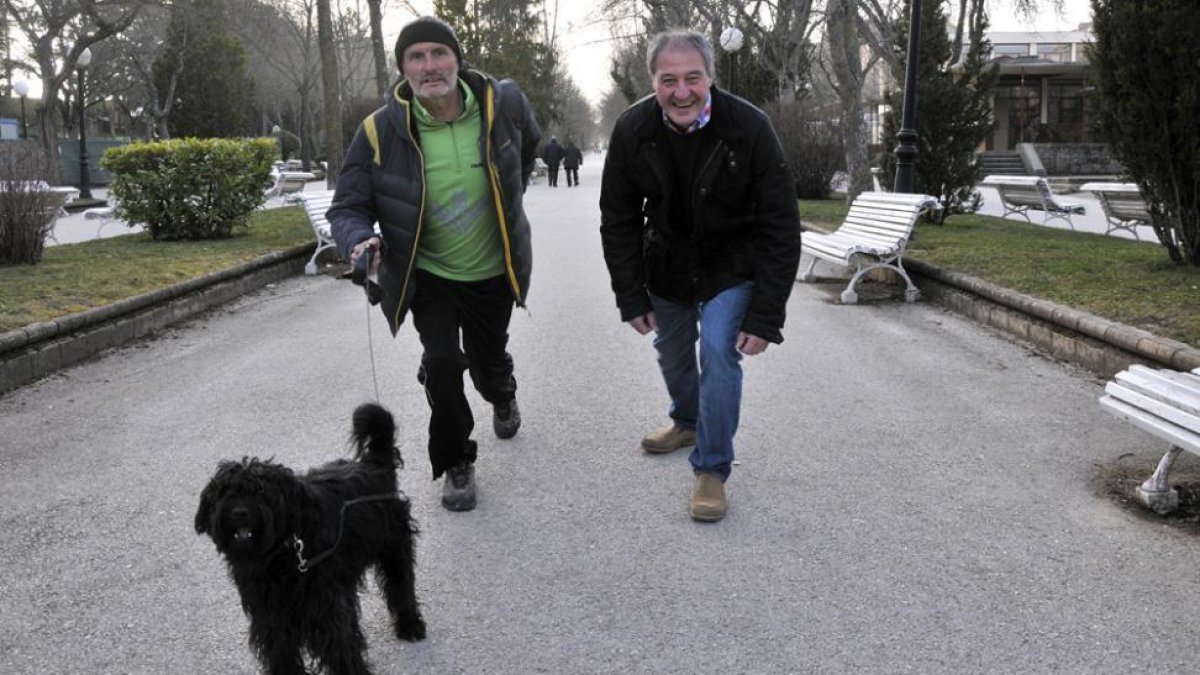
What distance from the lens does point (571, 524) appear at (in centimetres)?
448

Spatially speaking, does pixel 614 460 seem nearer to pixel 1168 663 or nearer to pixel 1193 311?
pixel 1168 663

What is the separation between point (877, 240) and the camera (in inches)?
445

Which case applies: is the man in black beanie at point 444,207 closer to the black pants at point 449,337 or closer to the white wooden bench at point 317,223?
the black pants at point 449,337

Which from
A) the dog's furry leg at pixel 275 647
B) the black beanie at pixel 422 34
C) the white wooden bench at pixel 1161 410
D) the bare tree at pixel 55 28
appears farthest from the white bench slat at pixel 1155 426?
the bare tree at pixel 55 28

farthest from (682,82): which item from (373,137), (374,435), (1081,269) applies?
(1081,269)

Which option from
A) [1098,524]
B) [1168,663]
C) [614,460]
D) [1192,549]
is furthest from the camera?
[614,460]

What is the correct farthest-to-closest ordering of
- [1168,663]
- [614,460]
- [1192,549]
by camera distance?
[614,460] < [1192,549] < [1168,663]

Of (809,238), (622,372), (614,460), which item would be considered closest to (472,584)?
(614,460)

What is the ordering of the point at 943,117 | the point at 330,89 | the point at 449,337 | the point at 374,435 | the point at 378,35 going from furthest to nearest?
1. the point at 378,35
2. the point at 330,89
3. the point at 943,117
4. the point at 449,337
5. the point at 374,435

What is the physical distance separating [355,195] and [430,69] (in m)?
0.60

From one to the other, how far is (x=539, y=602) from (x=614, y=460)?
1728 millimetres

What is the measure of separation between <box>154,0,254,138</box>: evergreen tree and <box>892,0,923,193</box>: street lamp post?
3442 cm

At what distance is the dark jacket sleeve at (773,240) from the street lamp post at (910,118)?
9.56 meters

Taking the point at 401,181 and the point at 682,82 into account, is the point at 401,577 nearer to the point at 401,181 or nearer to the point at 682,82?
the point at 401,181
